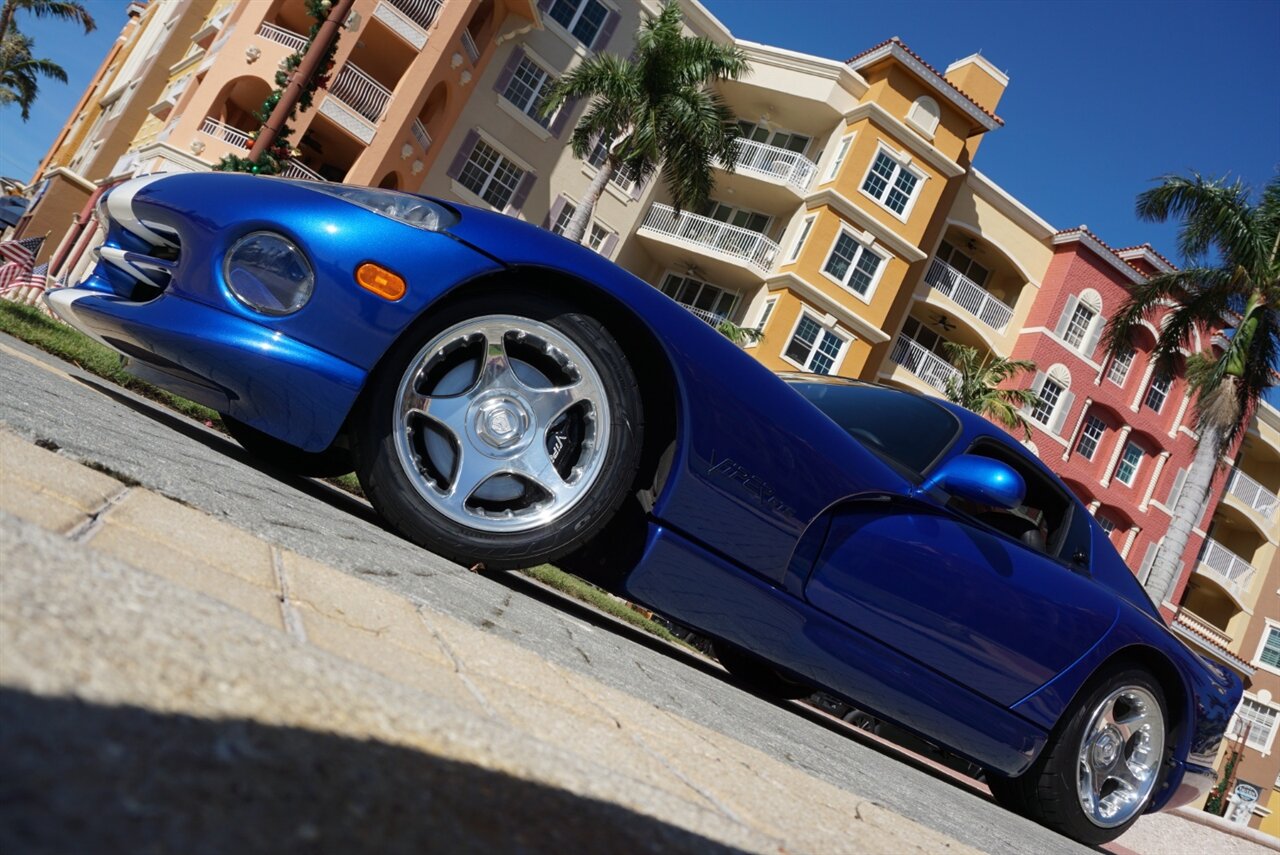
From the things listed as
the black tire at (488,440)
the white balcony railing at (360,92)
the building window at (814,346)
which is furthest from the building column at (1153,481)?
the black tire at (488,440)

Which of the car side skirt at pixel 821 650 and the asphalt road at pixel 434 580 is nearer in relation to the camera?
the asphalt road at pixel 434 580

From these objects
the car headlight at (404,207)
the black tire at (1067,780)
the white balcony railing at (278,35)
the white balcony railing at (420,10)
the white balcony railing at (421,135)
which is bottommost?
the black tire at (1067,780)

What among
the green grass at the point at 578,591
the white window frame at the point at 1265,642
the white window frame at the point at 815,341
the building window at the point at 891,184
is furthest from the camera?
the white window frame at the point at 1265,642

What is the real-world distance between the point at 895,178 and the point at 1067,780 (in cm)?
2824

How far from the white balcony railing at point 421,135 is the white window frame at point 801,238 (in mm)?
10361

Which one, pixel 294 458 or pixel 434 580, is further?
pixel 294 458

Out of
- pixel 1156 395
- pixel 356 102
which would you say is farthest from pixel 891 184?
pixel 356 102

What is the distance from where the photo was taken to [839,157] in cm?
3027

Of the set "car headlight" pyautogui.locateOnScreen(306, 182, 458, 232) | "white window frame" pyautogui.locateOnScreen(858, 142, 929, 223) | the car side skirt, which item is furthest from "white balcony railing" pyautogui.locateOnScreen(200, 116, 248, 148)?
the car side skirt

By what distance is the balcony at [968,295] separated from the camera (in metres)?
32.0

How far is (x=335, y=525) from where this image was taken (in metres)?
2.81

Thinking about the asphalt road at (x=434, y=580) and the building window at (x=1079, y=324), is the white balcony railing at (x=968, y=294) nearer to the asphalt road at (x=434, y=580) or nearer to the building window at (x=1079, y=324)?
the building window at (x=1079, y=324)

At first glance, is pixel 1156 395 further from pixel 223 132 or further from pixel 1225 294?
pixel 223 132

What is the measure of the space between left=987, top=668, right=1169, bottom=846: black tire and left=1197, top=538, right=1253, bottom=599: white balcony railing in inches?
1500
